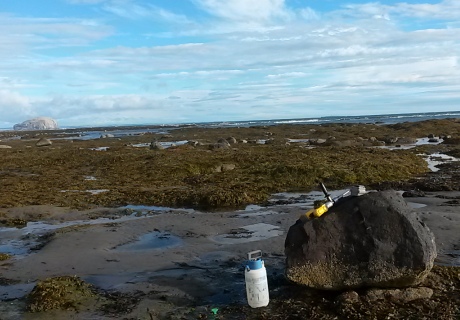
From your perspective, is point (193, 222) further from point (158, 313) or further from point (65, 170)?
point (65, 170)

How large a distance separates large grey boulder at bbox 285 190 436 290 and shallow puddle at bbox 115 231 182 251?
4.94 metres

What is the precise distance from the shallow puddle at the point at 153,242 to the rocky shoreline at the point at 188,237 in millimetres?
29

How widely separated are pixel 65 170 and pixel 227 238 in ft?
66.8

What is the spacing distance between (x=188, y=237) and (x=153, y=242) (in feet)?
3.15

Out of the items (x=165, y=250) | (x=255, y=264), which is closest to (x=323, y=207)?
(x=255, y=264)

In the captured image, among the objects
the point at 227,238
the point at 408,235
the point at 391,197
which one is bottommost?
the point at 227,238

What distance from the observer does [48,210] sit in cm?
1739

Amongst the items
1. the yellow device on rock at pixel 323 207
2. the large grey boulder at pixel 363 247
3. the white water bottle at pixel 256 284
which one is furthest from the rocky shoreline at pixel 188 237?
the yellow device on rock at pixel 323 207

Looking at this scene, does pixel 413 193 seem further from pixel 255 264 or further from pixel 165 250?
pixel 255 264

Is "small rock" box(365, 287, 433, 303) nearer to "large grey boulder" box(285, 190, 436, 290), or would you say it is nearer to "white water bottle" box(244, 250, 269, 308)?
"large grey boulder" box(285, 190, 436, 290)

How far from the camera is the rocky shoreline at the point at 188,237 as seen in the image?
7.58m

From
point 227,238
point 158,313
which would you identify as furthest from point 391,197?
point 227,238

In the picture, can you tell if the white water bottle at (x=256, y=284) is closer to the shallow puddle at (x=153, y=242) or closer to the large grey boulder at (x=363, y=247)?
the large grey boulder at (x=363, y=247)

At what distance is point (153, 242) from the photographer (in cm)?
1245
